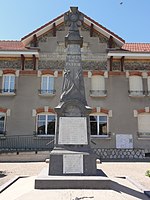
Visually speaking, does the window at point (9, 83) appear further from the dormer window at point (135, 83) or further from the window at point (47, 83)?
the dormer window at point (135, 83)

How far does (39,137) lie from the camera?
14.9m

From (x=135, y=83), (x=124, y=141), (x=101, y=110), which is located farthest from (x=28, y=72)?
(x=124, y=141)

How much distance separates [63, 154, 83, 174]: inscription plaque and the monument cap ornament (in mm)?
3460

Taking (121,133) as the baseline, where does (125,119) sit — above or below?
above

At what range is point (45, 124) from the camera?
15.3 metres

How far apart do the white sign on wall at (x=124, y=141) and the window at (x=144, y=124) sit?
0.82 metres

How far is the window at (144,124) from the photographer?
15.3 metres

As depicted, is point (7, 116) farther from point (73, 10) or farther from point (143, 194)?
point (143, 194)

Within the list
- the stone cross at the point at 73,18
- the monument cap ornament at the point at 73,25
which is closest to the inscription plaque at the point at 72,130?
the monument cap ornament at the point at 73,25

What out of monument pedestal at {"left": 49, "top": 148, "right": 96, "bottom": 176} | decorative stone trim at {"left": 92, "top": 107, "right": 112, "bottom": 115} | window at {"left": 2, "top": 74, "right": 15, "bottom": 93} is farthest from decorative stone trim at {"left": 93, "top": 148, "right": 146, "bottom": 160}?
monument pedestal at {"left": 49, "top": 148, "right": 96, "bottom": 176}

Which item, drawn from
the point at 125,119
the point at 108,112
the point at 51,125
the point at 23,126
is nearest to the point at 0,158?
→ the point at 23,126

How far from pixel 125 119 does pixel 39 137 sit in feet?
19.7

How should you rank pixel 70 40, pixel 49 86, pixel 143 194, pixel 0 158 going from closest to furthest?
1. pixel 143 194
2. pixel 70 40
3. pixel 0 158
4. pixel 49 86

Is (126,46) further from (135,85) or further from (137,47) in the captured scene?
(135,85)
